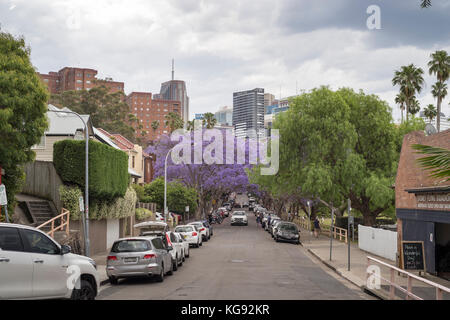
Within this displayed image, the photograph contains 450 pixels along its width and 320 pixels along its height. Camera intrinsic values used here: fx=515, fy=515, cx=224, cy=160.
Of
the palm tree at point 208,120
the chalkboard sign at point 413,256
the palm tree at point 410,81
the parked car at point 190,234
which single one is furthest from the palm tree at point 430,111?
the chalkboard sign at point 413,256

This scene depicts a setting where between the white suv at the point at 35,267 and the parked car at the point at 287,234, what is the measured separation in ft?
92.2

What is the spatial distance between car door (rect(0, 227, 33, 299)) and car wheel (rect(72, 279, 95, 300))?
4.25ft

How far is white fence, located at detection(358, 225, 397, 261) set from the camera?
1016 inches

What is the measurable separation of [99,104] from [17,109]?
7132 cm

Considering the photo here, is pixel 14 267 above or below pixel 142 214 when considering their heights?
above

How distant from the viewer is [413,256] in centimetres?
1780

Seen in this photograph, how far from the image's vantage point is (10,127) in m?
17.4

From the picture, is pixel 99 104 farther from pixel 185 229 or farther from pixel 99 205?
pixel 99 205

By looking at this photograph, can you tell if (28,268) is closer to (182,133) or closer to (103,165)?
(103,165)

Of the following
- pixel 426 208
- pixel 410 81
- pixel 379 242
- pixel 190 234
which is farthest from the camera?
pixel 410 81

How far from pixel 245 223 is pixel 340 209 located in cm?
1791

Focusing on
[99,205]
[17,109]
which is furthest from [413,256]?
[99,205]

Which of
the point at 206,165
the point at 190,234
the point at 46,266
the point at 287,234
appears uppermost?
the point at 206,165
